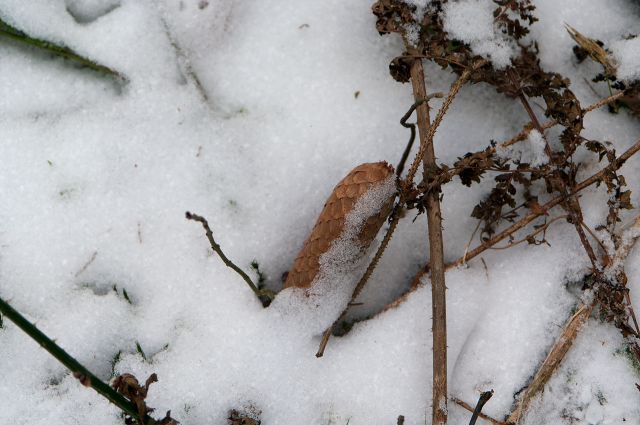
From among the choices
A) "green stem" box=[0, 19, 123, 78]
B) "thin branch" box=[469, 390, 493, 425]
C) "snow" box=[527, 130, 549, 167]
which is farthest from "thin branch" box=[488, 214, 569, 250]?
"green stem" box=[0, 19, 123, 78]

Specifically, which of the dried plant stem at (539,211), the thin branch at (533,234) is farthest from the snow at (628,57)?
the thin branch at (533,234)

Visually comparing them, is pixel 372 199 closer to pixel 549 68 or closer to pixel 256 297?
pixel 256 297

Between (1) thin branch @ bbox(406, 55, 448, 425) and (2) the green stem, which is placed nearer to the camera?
(1) thin branch @ bbox(406, 55, 448, 425)

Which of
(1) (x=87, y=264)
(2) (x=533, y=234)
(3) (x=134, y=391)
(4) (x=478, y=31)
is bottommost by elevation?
(1) (x=87, y=264)

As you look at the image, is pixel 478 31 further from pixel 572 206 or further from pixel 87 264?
pixel 87 264

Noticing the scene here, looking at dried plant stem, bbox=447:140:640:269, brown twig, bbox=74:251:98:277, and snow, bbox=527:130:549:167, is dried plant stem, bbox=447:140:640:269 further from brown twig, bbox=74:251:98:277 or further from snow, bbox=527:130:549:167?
brown twig, bbox=74:251:98:277

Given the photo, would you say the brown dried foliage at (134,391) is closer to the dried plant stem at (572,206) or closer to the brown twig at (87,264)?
the brown twig at (87,264)

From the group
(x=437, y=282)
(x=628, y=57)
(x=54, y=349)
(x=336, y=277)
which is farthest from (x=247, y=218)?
(x=628, y=57)
